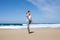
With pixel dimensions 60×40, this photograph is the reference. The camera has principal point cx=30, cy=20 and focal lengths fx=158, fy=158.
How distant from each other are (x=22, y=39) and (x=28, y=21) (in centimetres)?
213

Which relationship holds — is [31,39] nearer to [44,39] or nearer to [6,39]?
[44,39]

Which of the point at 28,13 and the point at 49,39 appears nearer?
the point at 49,39

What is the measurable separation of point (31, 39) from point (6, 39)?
1143mm

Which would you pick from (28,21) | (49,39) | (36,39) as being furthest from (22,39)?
(28,21)

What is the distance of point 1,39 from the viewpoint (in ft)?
23.9

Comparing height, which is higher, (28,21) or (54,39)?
(28,21)

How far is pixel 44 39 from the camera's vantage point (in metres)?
7.16

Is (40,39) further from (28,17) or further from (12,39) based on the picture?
(28,17)

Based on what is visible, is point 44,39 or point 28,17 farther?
point 28,17

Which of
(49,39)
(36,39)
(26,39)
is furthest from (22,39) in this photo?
(49,39)

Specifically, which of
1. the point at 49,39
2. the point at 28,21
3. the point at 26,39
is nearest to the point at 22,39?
the point at 26,39

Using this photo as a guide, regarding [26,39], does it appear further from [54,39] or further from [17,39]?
[54,39]

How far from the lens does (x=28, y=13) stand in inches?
361

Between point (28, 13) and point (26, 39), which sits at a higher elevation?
point (28, 13)
